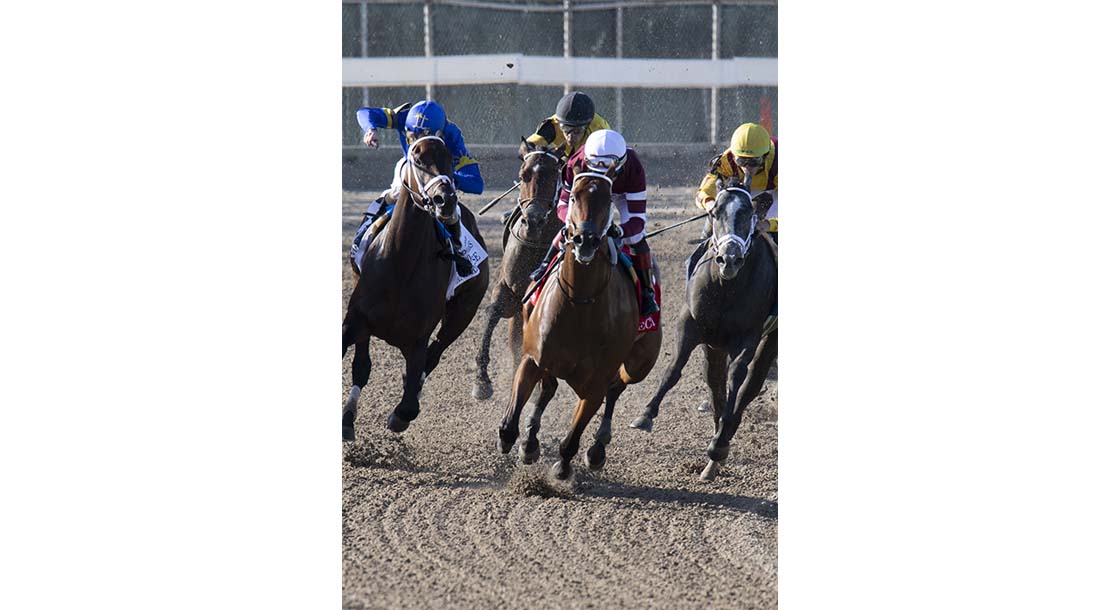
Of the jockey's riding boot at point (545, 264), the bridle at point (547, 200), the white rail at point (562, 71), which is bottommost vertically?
the jockey's riding boot at point (545, 264)

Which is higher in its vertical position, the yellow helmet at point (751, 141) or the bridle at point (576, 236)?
the yellow helmet at point (751, 141)

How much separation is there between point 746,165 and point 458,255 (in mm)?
1668

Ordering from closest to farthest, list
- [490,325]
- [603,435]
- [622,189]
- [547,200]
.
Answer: [622,189], [547,200], [603,435], [490,325]

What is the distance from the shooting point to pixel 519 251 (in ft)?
26.8

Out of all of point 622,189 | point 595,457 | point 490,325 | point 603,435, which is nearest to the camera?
point 622,189

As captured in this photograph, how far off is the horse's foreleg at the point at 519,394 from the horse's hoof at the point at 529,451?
25 cm

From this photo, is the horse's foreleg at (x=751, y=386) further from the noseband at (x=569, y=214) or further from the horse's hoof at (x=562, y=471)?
the noseband at (x=569, y=214)

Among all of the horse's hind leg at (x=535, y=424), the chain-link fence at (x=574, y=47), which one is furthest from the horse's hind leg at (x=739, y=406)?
the chain-link fence at (x=574, y=47)

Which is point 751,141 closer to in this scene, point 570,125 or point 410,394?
point 570,125

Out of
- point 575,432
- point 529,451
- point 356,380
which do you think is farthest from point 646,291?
point 356,380

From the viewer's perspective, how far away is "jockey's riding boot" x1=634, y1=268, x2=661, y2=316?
7.49 m

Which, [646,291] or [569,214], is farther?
[646,291]

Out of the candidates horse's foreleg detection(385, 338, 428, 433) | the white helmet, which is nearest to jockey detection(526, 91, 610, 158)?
the white helmet

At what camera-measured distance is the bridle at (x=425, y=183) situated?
23.0 ft
